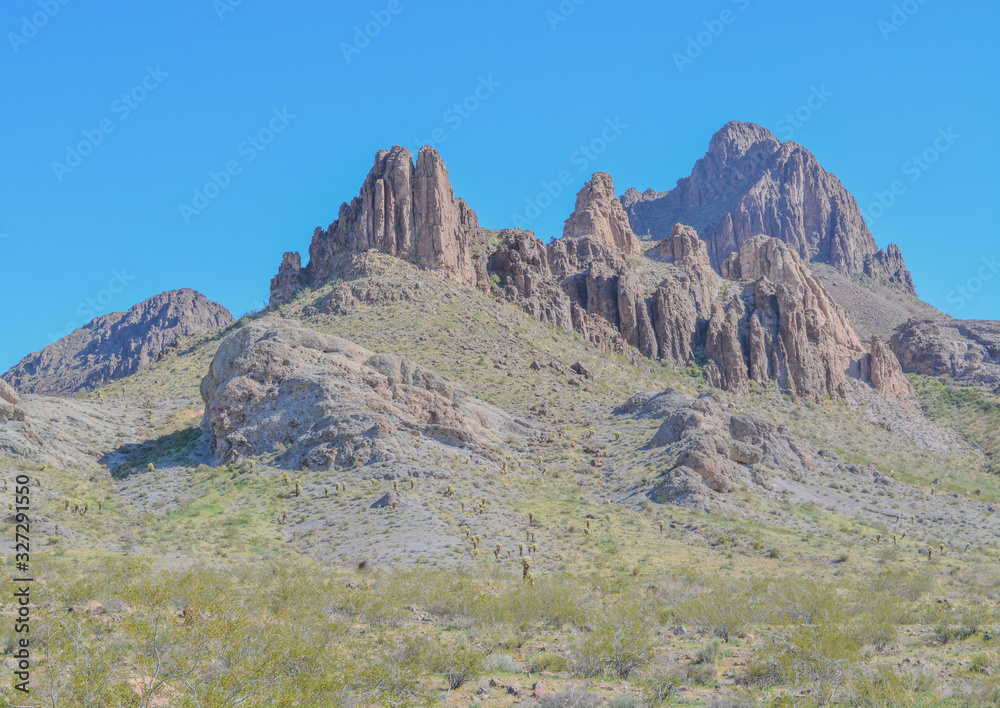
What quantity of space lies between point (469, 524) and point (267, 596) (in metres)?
14.3

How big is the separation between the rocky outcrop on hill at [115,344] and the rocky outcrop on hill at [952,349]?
418ft

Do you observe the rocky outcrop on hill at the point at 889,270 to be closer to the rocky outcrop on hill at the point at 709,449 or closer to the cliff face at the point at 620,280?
the cliff face at the point at 620,280

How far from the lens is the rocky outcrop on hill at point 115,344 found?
144125 mm

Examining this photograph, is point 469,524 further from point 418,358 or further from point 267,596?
point 418,358

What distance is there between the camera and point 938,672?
1491 centimetres

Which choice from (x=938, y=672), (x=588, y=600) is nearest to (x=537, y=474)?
(x=588, y=600)

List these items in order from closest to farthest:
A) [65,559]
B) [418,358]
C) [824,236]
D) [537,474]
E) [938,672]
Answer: [938,672], [65,559], [537,474], [418,358], [824,236]

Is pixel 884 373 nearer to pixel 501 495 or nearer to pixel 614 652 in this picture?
pixel 501 495

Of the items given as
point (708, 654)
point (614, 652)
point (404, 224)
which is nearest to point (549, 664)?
point (614, 652)

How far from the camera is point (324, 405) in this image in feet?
133

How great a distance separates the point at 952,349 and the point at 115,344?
16718 centimetres

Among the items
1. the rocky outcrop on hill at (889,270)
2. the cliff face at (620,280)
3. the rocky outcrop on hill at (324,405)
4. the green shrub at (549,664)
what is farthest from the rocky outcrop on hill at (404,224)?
the rocky outcrop on hill at (889,270)

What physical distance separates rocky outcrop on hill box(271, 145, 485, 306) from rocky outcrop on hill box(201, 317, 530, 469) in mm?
31685

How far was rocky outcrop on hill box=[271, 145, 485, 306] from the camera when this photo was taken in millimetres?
76875
